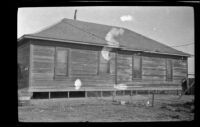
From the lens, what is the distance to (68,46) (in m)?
10.3

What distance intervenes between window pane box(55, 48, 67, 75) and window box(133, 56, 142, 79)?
4.30 metres

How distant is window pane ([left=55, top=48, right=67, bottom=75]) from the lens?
32.9 ft

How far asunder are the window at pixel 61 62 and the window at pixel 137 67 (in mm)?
4279

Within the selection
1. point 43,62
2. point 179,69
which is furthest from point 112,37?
point 179,69

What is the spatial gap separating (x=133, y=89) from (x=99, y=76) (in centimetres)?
248

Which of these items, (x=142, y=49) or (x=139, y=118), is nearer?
(x=139, y=118)

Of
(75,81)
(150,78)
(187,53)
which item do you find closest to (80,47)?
(75,81)

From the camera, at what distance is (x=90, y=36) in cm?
1112

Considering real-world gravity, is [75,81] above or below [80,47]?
below

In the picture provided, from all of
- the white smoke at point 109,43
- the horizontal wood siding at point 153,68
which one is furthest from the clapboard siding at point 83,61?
the horizontal wood siding at point 153,68

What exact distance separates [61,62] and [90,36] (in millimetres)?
1965
